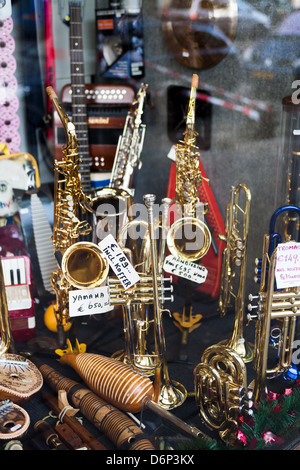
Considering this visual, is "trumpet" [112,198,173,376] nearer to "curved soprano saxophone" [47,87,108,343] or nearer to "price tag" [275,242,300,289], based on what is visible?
"curved soprano saxophone" [47,87,108,343]

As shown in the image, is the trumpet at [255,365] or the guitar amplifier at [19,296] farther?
the guitar amplifier at [19,296]

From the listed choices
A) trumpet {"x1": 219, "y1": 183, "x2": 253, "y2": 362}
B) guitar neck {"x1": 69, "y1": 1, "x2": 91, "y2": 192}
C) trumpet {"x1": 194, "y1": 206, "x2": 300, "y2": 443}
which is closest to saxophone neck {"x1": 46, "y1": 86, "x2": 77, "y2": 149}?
guitar neck {"x1": 69, "y1": 1, "x2": 91, "y2": 192}

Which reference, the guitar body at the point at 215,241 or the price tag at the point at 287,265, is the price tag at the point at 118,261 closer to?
the price tag at the point at 287,265

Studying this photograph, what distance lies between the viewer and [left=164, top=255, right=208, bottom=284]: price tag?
76.2 inches

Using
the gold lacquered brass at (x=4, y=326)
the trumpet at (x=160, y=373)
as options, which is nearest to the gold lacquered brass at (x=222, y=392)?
the trumpet at (x=160, y=373)

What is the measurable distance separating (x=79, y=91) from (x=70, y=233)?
74 centimetres

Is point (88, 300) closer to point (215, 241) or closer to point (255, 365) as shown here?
point (255, 365)

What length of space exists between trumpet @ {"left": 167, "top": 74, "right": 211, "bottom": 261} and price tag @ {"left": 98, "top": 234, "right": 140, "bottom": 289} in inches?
9.4

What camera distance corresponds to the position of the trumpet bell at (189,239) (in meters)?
1.96

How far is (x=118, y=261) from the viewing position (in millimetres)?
1826

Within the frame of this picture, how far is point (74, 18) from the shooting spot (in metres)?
2.21

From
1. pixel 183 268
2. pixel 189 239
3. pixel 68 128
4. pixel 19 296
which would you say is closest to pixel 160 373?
pixel 183 268

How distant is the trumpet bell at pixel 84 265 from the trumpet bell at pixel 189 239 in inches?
11.0
